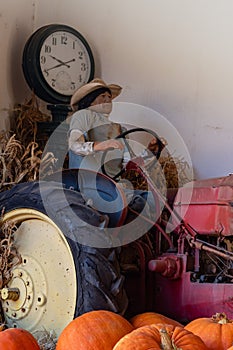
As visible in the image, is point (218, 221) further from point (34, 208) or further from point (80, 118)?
point (80, 118)

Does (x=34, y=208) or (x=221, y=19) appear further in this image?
(x=221, y=19)

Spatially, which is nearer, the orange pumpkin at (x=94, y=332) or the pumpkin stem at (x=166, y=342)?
the pumpkin stem at (x=166, y=342)

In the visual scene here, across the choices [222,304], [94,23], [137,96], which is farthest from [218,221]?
[94,23]

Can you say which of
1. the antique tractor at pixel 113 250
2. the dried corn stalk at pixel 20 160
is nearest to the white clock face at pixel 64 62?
the dried corn stalk at pixel 20 160

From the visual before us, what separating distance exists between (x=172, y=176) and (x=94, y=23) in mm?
1075

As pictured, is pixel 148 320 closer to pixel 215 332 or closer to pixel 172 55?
pixel 215 332

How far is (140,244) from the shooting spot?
94.2 inches

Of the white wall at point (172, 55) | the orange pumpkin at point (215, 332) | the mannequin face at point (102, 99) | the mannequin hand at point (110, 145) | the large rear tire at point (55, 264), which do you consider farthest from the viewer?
the white wall at point (172, 55)

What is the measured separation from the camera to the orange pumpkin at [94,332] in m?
1.86

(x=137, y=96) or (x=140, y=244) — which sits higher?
(x=137, y=96)

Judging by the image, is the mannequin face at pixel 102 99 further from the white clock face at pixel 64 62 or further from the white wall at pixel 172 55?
the white wall at pixel 172 55

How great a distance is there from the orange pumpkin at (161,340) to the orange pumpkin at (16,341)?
1.22 ft

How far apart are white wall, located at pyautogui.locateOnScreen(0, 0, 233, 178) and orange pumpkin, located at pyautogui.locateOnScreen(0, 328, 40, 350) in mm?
1811

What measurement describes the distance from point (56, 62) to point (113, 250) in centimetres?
160
